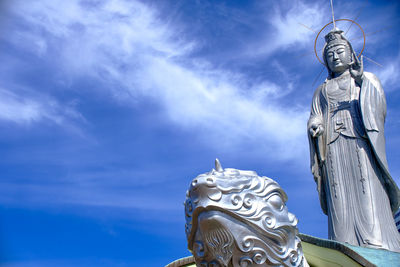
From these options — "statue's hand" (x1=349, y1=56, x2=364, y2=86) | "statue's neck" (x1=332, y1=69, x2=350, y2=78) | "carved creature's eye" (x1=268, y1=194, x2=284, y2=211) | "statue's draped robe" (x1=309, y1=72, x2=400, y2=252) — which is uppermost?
"statue's neck" (x1=332, y1=69, x2=350, y2=78)

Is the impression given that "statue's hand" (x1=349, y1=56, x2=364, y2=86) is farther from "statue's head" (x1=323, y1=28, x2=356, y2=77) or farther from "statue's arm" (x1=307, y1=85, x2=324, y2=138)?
"statue's arm" (x1=307, y1=85, x2=324, y2=138)

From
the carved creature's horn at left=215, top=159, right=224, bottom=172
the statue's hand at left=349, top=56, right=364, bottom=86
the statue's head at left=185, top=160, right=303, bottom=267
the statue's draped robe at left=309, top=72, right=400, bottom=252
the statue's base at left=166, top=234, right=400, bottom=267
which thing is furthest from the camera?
the statue's hand at left=349, top=56, right=364, bottom=86

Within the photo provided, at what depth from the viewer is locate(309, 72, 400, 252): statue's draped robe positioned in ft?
24.0

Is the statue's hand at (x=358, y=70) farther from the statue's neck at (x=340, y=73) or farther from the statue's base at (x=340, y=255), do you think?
the statue's base at (x=340, y=255)

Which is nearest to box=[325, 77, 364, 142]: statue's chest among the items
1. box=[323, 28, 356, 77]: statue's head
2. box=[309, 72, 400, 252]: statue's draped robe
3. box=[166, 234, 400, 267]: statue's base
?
box=[309, 72, 400, 252]: statue's draped robe

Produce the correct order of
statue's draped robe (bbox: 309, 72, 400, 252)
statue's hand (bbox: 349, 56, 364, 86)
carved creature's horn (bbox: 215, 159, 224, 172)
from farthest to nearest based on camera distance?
statue's hand (bbox: 349, 56, 364, 86), statue's draped robe (bbox: 309, 72, 400, 252), carved creature's horn (bbox: 215, 159, 224, 172)

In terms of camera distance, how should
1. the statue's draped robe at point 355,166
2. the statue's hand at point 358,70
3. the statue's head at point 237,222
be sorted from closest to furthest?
the statue's head at point 237,222 → the statue's draped robe at point 355,166 → the statue's hand at point 358,70

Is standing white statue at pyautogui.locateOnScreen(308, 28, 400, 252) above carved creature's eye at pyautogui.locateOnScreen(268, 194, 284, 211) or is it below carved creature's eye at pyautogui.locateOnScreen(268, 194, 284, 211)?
above

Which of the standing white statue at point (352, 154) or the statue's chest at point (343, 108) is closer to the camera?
the standing white statue at point (352, 154)

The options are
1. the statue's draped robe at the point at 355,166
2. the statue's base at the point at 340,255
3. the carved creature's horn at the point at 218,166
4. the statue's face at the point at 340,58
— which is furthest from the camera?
the statue's face at the point at 340,58

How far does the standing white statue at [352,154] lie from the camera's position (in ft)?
24.1

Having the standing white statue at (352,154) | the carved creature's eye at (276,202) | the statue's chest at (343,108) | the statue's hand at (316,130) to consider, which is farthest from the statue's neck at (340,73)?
the carved creature's eye at (276,202)

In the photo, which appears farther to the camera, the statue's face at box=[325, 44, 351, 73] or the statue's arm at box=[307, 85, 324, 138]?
the statue's face at box=[325, 44, 351, 73]

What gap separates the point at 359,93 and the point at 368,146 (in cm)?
85
